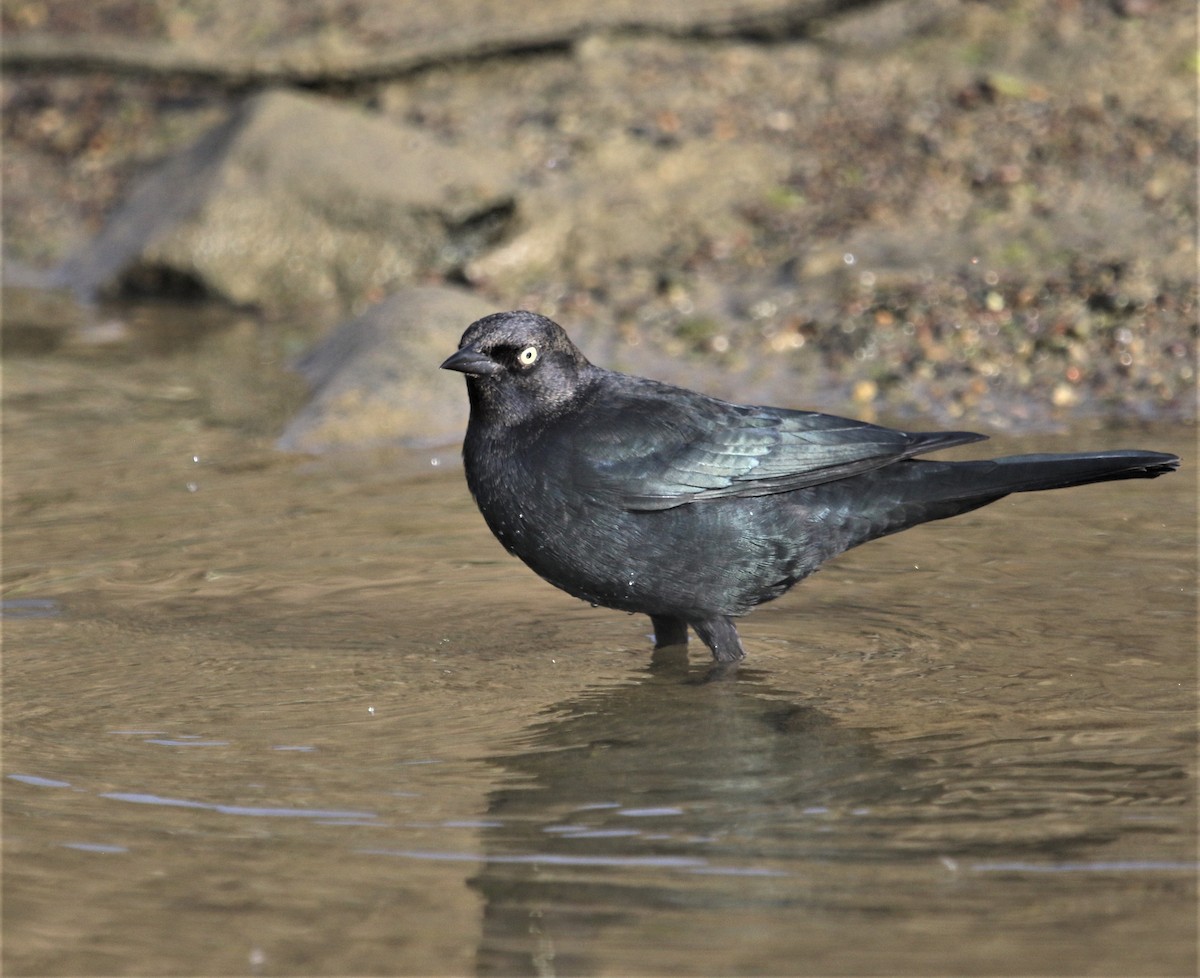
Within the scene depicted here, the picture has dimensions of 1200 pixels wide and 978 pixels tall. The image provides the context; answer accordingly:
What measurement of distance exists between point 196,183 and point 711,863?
872cm

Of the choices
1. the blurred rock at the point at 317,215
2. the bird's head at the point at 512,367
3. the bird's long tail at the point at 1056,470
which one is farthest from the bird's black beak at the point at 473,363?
the blurred rock at the point at 317,215

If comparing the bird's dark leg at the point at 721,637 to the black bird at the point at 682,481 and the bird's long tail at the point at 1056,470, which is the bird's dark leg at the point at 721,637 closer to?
the black bird at the point at 682,481

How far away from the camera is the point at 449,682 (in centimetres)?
581

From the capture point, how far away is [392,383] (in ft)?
30.3

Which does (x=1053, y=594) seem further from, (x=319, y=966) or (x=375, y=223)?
(x=375, y=223)

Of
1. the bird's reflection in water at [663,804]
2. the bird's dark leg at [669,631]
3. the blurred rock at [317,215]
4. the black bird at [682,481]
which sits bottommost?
the bird's reflection in water at [663,804]

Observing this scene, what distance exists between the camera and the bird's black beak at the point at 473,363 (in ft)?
18.9

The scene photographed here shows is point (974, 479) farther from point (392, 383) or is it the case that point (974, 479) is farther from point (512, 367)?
point (392, 383)

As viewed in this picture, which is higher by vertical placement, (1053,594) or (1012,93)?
(1012,93)

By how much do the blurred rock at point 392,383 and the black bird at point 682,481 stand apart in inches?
123


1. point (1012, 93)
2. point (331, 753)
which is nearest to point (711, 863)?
point (331, 753)

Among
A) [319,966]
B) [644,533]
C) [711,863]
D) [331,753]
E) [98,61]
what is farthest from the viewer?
[98,61]

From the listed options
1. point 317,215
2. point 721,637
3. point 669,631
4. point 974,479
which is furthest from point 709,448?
point 317,215

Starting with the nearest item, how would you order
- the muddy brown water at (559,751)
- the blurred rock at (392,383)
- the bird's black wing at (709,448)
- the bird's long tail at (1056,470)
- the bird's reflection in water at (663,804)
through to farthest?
the muddy brown water at (559,751) < the bird's reflection in water at (663,804) < the bird's long tail at (1056,470) < the bird's black wing at (709,448) < the blurred rock at (392,383)
